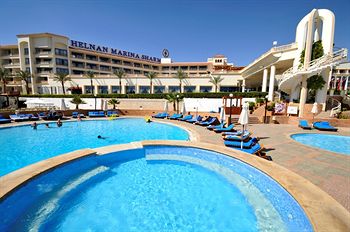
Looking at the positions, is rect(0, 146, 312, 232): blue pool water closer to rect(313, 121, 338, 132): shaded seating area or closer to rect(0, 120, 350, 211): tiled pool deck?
rect(0, 120, 350, 211): tiled pool deck

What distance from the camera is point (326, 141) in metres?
12.0

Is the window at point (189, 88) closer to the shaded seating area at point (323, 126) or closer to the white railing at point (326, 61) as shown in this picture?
the white railing at point (326, 61)

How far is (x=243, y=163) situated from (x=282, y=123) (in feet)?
46.9

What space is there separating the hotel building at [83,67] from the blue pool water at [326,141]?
2777 cm

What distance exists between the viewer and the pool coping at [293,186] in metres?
3.47

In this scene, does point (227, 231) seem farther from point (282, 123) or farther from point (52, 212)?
point (282, 123)

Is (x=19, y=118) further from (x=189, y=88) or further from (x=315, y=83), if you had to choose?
(x=315, y=83)

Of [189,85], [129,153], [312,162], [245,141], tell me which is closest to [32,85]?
[189,85]

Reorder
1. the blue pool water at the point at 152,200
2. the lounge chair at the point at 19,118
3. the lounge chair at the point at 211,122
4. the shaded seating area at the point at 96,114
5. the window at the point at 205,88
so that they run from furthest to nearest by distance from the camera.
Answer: the window at the point at 205,88, the shaded seating area at the point at 96,114, the lounge chair at the point at 19,118, the lounge chair at the point at 211,122, the blue pool water at the point at 152,200

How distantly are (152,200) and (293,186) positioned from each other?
14.1ft

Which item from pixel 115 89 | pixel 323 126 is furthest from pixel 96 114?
pixel 323 126

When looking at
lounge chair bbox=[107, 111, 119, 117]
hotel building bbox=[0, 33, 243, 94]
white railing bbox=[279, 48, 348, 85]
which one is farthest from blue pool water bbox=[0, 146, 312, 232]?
hotel building bbox=[0, 33, 243, 94]

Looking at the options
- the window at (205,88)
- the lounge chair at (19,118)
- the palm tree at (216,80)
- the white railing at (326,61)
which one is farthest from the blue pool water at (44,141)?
the window at (205,88)

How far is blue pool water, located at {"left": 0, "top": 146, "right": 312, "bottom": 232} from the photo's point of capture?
14.3 ft
